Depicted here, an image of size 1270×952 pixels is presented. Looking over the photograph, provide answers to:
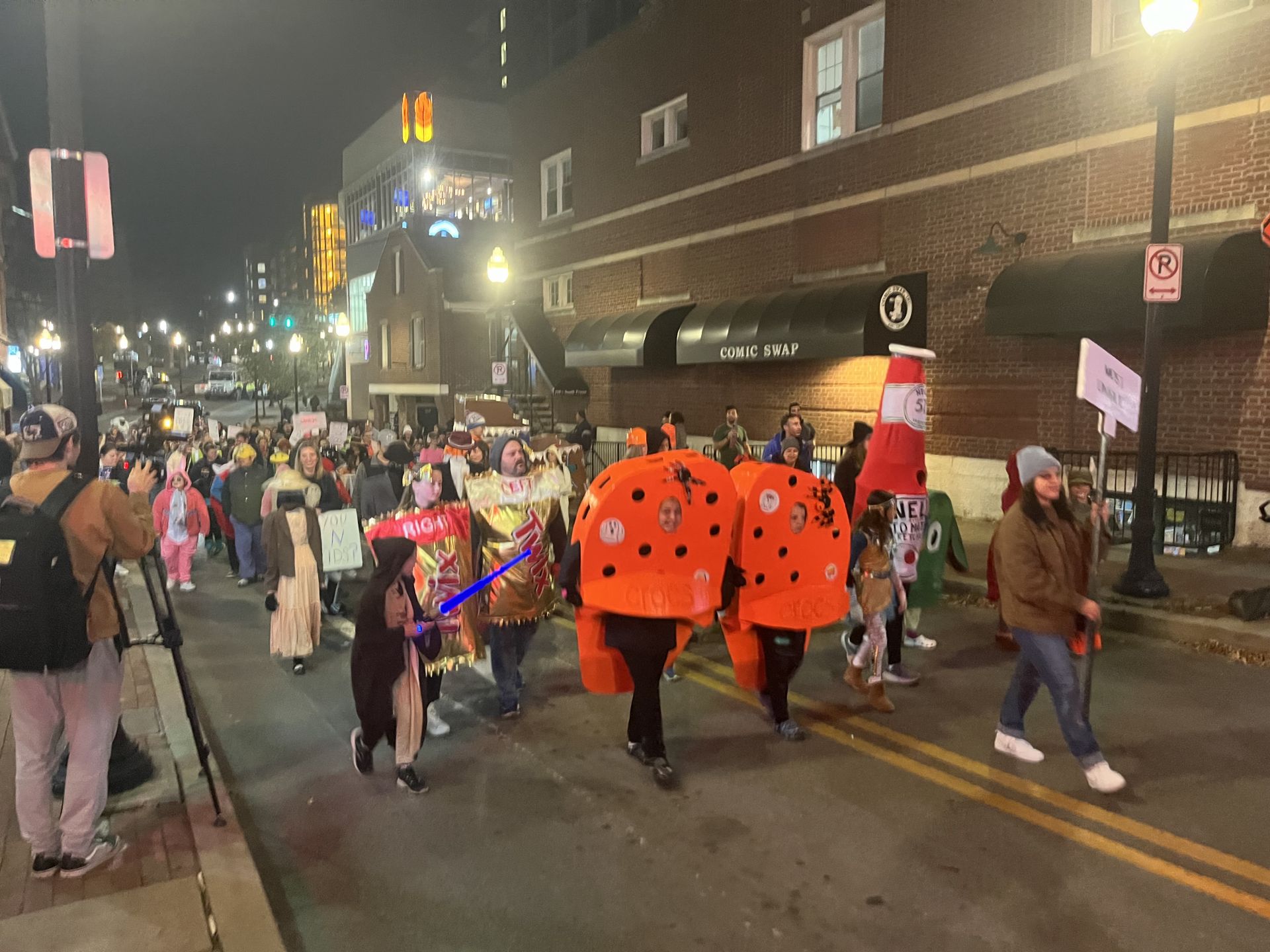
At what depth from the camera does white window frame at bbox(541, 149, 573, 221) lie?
25.0 m

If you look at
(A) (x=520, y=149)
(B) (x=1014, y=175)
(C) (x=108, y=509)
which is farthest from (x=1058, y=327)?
(A) (x=520, y=149)

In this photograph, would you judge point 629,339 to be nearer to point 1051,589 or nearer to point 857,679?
point 857,679

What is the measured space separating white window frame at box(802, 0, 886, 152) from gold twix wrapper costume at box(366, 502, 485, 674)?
12781 mm

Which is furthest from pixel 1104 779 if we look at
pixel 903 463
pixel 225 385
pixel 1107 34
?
pixel 225 385

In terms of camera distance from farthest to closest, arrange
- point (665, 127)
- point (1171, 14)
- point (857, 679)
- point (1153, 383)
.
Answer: point (665, 127) < point (1153, 383) < point (1171, 14) < point (857, 679)

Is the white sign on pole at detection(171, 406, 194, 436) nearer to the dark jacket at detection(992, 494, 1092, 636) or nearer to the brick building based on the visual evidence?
the brick building

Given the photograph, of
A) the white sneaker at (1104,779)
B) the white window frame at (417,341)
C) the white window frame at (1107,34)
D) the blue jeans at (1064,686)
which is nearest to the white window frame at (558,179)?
the white window frame at (417,341)

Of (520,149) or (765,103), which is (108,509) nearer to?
(765,103)

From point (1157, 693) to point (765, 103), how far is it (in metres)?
14.6

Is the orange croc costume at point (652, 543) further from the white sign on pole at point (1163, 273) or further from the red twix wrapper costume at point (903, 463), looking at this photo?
the white sign on pole at point (1163, 273)

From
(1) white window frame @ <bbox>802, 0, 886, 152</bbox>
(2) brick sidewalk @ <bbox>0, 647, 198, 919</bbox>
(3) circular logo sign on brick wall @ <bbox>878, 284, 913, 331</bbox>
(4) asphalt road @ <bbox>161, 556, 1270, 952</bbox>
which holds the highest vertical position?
(1) white window frame @ <bbox>802, 0, 886, 152</bbox>

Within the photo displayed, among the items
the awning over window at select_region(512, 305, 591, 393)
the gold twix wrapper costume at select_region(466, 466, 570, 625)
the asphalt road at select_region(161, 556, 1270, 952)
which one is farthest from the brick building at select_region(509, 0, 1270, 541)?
the gold twix wrapper costume at select_region(466, 466, 570, 625)

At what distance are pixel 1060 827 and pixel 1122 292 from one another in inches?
340

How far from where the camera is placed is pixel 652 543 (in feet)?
16.2
